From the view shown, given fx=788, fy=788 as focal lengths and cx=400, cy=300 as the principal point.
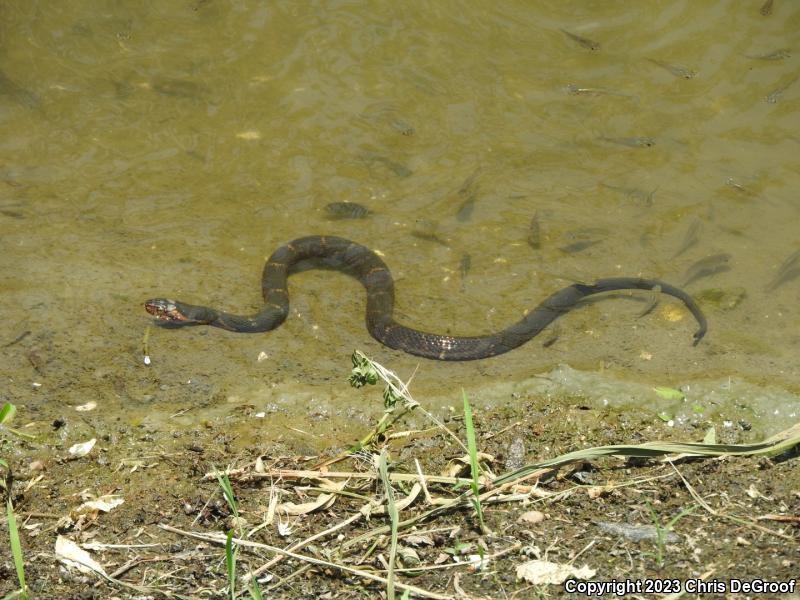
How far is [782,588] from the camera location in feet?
8.09

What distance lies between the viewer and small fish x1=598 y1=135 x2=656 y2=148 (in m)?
6.53

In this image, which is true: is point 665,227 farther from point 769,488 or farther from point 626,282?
point 769,488

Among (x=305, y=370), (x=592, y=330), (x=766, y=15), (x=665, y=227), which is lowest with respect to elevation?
(x=305, y=370)

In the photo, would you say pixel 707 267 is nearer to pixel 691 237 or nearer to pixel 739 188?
pixel 691 237

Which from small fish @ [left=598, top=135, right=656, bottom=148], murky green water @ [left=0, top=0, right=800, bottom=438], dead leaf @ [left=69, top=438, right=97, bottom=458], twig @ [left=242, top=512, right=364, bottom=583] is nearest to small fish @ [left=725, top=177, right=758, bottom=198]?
murky green water @ [left=0, top=0, right=800, bottom=438]

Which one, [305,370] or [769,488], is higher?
[769,488]

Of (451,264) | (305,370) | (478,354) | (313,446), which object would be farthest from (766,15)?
(313,446)

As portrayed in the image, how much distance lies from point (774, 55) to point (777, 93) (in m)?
0.52

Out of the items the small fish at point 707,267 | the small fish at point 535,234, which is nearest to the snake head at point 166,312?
the small fish at point 535,234

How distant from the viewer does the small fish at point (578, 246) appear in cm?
566

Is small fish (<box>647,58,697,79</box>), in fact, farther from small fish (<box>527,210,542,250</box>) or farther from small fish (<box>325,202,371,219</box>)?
small fish (<box>325,202,371,219</box>)

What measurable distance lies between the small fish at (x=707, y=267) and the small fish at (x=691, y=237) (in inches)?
6.0

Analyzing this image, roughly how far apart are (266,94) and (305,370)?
3398mm

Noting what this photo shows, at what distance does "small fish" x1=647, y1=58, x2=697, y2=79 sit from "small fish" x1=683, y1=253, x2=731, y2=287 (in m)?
2.35
